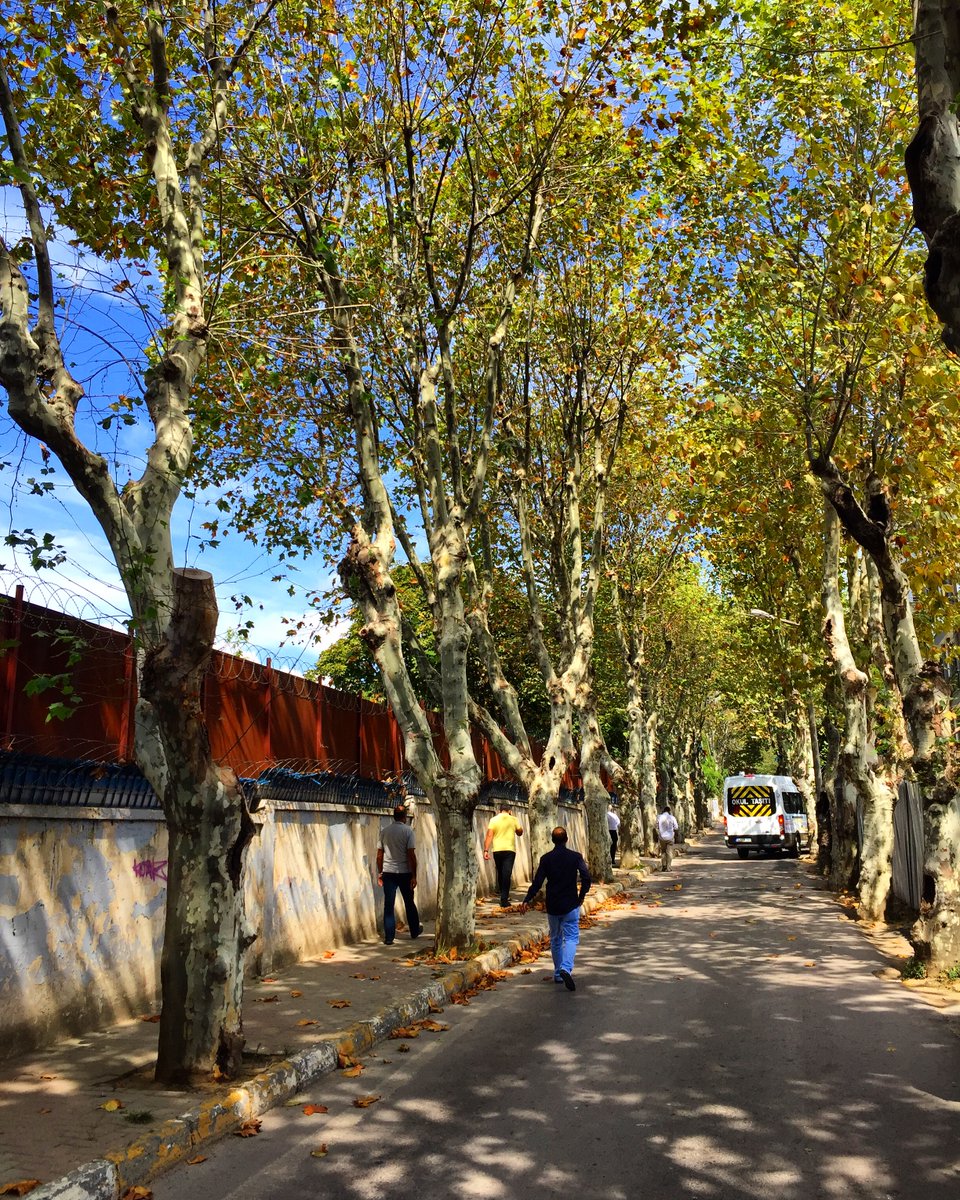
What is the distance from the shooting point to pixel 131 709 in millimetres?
8859

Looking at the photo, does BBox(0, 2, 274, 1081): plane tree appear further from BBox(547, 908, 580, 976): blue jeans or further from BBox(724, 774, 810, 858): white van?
BBox(724, 774, 810, 858): white van

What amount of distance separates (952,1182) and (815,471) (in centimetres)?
896

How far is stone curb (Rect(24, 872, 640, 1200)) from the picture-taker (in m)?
4.72

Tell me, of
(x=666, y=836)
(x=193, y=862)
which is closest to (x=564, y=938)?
(x=193, y=862)

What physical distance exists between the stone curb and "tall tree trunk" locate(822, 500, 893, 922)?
9032mm

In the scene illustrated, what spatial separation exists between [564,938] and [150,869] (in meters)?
4.25

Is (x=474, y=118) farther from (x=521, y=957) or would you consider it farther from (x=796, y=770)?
(x=796, y=770)

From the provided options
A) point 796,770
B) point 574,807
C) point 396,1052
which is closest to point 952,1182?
point 396,1052

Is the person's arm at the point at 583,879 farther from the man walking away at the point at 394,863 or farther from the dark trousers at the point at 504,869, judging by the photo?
the dark trousers at the point at 504,869

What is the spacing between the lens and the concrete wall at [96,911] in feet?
23.9

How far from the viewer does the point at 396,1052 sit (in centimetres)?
790

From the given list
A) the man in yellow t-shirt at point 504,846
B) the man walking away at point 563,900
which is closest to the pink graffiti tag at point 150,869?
the man walking away at point 563,900

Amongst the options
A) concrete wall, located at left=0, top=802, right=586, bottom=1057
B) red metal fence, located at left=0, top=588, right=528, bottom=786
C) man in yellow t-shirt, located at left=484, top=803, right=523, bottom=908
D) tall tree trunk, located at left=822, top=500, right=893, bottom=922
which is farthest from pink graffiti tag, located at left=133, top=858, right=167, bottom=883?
tall tree trunk, located at left=822, top=500, right=893, bottom=922

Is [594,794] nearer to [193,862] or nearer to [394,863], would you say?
[394,863]
